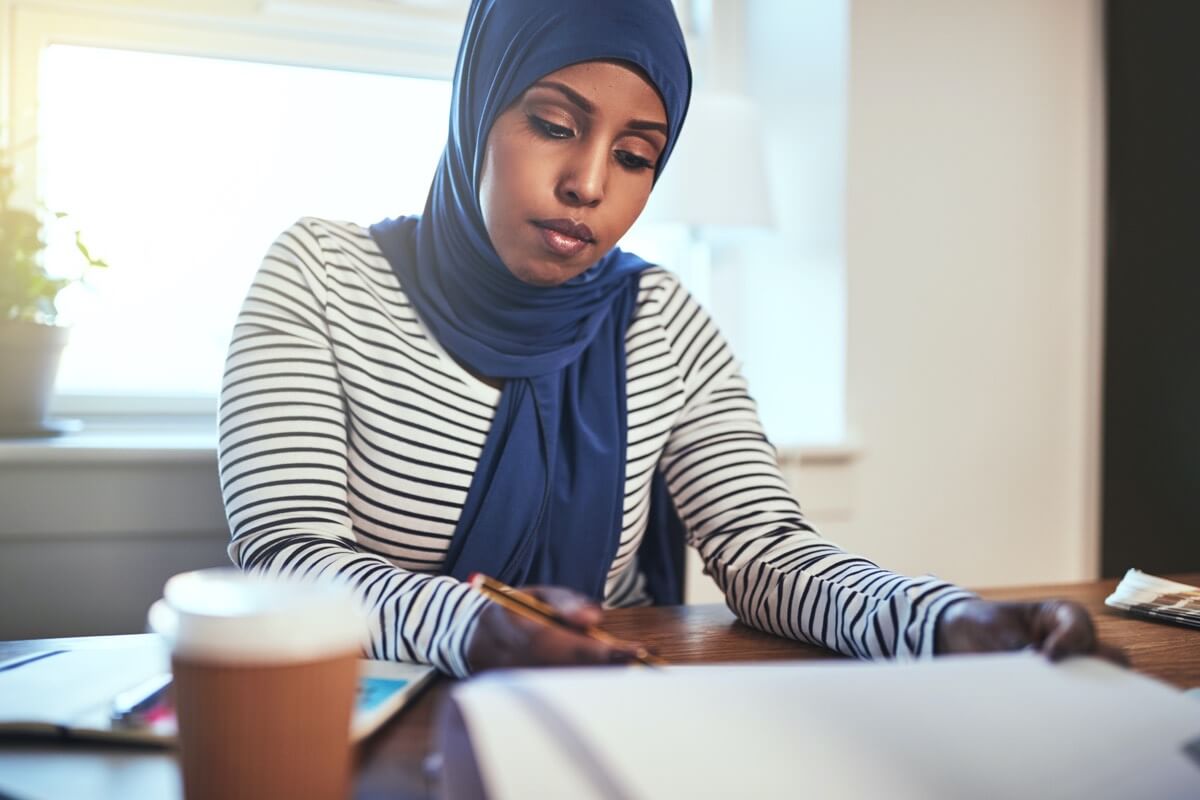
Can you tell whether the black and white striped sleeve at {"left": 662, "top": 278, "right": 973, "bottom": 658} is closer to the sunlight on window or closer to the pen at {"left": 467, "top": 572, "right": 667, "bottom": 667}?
the pen at {"left": 467, "top": 572, "right": 667, "bottom": 667}

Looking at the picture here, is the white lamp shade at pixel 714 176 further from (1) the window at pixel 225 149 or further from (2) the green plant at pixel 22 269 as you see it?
(2) the green plant at pixel 22 269

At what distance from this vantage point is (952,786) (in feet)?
1.32

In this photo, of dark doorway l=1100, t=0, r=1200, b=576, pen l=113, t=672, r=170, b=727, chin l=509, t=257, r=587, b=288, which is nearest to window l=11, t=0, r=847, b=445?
dark doorway l=1100, t=0, r=1200, b=576

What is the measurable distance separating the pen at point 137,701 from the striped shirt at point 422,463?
16 cm

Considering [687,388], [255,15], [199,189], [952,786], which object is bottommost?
[952,786]

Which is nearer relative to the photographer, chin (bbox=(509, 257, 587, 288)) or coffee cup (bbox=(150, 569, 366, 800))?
coffee cup (bbox=(150, 569, 366, 800))

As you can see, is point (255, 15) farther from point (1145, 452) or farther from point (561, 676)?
point (1145, 452)

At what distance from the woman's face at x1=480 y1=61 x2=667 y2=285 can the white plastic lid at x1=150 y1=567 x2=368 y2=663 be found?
617 mm

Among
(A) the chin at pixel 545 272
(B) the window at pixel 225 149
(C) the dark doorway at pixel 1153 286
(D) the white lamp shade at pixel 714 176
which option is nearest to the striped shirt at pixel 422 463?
(A) the chin at pixel 545 272

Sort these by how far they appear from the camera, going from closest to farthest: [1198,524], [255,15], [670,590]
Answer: [670,590] → [255,15] → [1198,524]

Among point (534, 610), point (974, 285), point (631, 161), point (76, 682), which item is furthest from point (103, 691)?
point (974, 285)

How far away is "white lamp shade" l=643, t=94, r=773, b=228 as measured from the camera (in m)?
1.81

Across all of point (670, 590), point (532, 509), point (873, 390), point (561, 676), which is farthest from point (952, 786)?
point (873, 390)

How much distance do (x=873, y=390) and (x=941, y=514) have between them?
0.30 m
